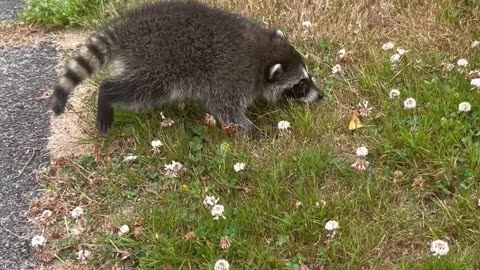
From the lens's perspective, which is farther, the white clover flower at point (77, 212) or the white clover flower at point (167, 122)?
the white clover flower at point (167, 122)

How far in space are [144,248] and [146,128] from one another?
986 millimetres

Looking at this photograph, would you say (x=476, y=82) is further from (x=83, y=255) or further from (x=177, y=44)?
(x=83, y=255)

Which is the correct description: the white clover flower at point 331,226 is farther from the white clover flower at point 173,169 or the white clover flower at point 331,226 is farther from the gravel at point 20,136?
the gravel at point 20,136

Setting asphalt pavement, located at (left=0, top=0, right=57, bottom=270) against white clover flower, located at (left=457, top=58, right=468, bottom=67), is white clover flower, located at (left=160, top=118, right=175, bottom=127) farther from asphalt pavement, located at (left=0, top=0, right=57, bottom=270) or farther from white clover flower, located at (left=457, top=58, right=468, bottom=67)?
white clover flower, located at (left=457, top=58, right=468, bottom=67)

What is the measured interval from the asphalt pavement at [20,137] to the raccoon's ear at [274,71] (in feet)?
4.69

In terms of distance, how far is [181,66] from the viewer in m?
4.13

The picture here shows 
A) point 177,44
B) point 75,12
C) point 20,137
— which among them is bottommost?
point 20,137

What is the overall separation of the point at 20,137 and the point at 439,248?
8.49ft

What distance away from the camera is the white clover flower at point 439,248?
3012mm

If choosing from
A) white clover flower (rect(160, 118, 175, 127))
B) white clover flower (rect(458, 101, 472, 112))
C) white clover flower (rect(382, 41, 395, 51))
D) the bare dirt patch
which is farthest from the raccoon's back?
white clover flower (rect(458, 101, 472, 112))

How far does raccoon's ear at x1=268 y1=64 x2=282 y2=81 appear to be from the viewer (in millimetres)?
4277

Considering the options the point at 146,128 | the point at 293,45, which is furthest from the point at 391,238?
the point at 293,45

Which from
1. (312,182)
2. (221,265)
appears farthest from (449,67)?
(221,265)

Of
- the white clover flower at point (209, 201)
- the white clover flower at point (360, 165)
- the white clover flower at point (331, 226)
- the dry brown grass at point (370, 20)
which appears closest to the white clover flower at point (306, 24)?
the dry brown grass at point (370, 20)
